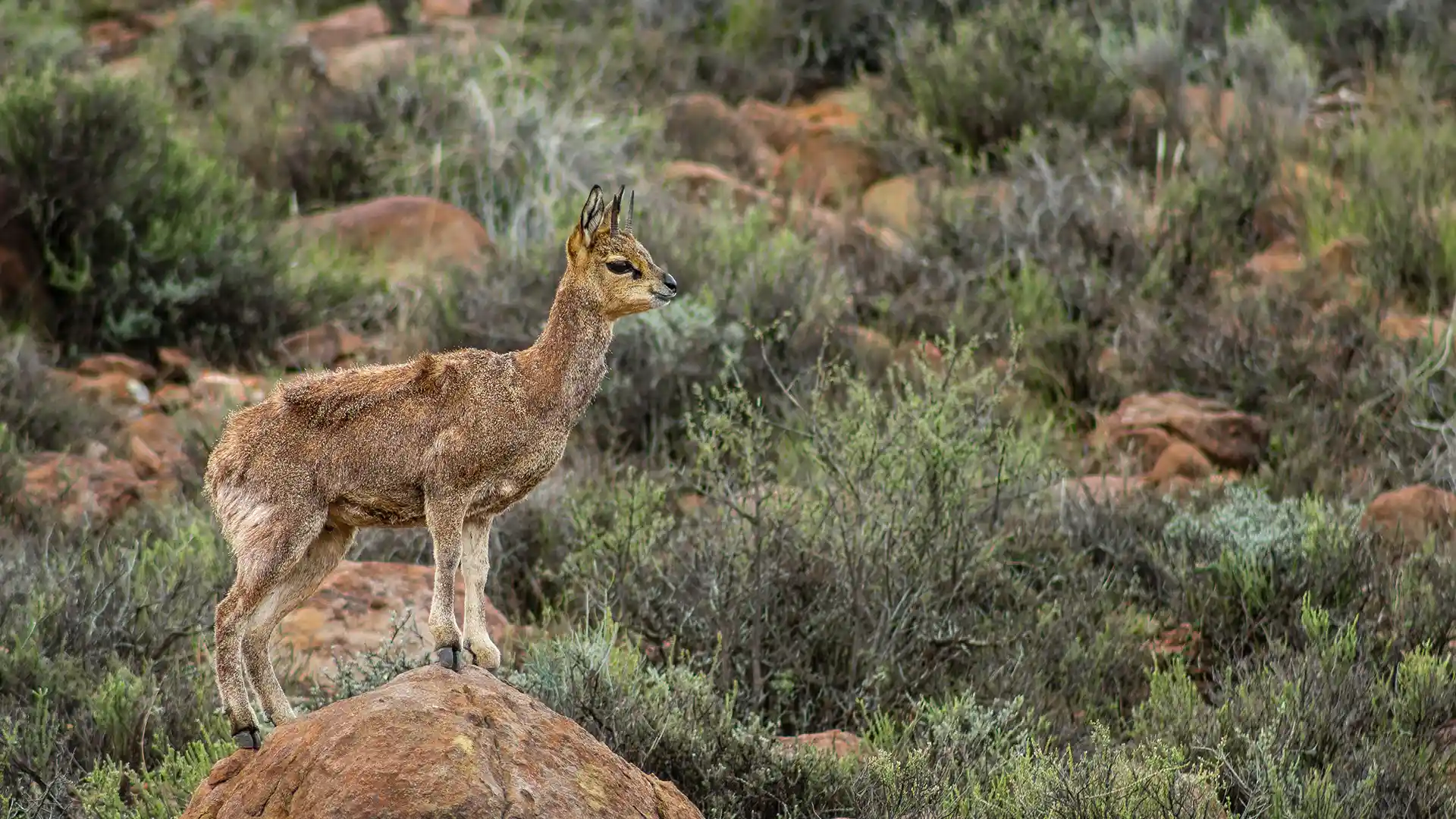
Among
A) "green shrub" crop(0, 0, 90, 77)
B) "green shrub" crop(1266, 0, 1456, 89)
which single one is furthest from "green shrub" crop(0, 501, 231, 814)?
"green shrub" crop(1266, 0, 1456, 89)

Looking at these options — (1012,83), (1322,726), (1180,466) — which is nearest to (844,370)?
(1322,726)

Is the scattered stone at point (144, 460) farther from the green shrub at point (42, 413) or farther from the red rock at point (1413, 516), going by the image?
the red rock at point (1413, 516)

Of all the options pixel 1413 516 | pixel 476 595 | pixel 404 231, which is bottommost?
pixel 1413 516

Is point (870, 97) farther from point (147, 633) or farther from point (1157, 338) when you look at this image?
point (147, 633)

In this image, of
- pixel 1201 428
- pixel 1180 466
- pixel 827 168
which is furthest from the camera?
pixel 827 168

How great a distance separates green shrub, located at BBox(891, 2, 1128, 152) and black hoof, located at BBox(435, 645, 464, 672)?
10925mm

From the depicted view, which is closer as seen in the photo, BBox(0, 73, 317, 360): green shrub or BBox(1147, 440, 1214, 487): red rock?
BBox(1147, 440, 1214, 487): red rock

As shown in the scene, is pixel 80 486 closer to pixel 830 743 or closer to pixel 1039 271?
pixel 830 743

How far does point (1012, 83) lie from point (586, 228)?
35.7 ft

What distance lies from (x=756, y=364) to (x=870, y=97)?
17.1 feet

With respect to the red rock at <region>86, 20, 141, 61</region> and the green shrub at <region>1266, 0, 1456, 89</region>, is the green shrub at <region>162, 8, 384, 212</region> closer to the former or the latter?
the red rock at <region>86, 20, 141, 61</region>

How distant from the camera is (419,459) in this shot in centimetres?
507

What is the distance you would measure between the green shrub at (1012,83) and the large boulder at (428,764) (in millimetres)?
10861

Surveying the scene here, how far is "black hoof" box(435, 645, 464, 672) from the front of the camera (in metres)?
5.02
